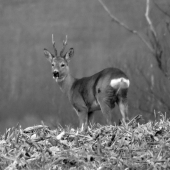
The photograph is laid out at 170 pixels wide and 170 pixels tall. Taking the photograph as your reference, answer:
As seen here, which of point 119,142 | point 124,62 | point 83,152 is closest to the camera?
point 83,152

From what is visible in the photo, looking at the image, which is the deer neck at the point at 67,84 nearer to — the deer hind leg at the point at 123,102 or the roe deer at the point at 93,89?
the roe deer at the point at 93,89

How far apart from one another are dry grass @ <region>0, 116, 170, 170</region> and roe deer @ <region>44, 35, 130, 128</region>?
20.5 ft

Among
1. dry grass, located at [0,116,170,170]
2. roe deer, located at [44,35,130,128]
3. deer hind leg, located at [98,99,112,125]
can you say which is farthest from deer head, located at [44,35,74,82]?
dry grass, located at [0,116,170,170]

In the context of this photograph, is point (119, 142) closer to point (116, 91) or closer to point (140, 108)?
point (116, 91)

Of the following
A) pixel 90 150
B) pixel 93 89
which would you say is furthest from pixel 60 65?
pixel 90 150

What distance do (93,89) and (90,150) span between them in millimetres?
8226

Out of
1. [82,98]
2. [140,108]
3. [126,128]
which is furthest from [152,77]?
[126,128]

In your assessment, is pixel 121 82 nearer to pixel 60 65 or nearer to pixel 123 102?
pixel 123 102

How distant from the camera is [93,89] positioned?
1042 centimetres

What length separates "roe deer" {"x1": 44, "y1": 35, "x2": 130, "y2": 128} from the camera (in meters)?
Result: 9.79

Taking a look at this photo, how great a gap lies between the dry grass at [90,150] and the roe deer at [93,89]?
20.5ft

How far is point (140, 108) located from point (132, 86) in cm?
145

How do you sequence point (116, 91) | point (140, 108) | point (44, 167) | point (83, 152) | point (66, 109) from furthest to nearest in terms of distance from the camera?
point (66, 109) < point (140, 108) < point (116, 91) < point (83, 152) < point (44, 167)

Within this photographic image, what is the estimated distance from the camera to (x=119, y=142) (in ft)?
7.80
